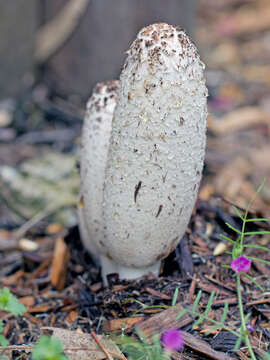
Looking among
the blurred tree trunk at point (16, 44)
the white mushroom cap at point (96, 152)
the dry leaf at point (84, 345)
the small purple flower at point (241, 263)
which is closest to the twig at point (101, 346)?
the dry leaf at point (84, 345)

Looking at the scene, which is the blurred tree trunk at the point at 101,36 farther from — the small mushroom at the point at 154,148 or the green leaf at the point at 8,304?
the green leaf at the point at 8,304

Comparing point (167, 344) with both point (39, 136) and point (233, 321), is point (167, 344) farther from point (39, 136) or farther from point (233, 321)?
point (39, 136)

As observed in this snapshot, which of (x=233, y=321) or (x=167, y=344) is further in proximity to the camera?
(x=233, y=321)

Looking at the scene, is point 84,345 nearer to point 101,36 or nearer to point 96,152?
point 96,152

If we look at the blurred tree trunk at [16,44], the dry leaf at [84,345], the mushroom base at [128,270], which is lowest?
the dry leaf at [84,345]

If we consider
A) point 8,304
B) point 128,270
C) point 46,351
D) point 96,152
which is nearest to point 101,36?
point 96,152

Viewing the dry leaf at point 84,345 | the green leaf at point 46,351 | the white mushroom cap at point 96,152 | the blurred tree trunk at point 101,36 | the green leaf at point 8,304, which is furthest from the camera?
the blurred tree trunk at point 101,36

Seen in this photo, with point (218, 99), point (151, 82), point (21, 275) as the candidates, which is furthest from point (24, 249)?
point (218, 99)
